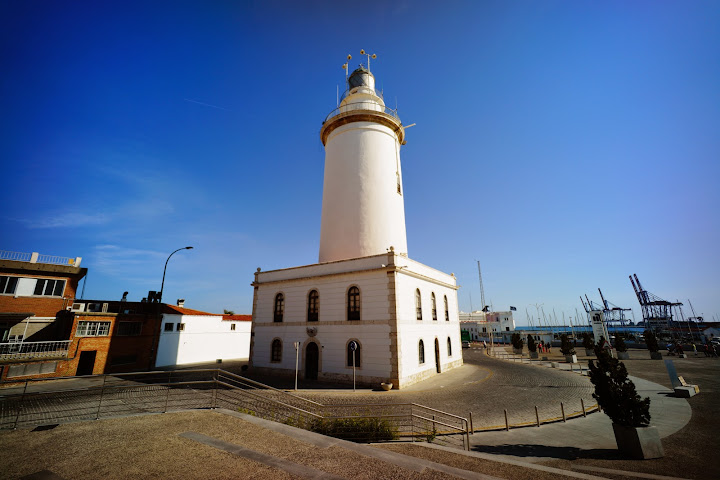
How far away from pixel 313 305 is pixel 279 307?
3583 mm

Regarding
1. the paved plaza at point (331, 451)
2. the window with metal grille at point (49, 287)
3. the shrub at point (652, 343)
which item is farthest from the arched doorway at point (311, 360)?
the shrub at point (652, 343)

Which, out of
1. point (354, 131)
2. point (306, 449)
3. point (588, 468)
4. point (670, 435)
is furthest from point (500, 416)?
point (354, 131)

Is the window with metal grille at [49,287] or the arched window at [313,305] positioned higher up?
the window with metal grille at [49,287]

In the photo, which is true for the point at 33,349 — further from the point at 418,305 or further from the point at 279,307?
Answer: the point at 418,305

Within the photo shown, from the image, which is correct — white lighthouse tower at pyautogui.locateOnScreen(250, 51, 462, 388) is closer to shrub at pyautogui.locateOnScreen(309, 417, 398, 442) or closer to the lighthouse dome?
the lighthouse dome

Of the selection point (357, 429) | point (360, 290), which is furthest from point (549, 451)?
point (360, 290)

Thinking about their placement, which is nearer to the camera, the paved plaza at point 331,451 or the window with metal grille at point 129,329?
the paved plaza at point 331,451

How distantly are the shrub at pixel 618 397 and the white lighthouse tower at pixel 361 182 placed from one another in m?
15.3

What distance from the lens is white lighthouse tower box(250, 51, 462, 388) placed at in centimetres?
1920

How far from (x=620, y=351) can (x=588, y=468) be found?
3017 cm

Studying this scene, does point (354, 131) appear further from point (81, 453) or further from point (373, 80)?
point (81, 453)

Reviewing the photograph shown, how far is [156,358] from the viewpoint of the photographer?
27.3 metres

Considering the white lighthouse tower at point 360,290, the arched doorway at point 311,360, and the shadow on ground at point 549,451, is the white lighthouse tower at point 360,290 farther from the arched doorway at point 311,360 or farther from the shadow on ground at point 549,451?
the shadow on ground at point 549,451

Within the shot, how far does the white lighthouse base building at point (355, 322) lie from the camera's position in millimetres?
18828
